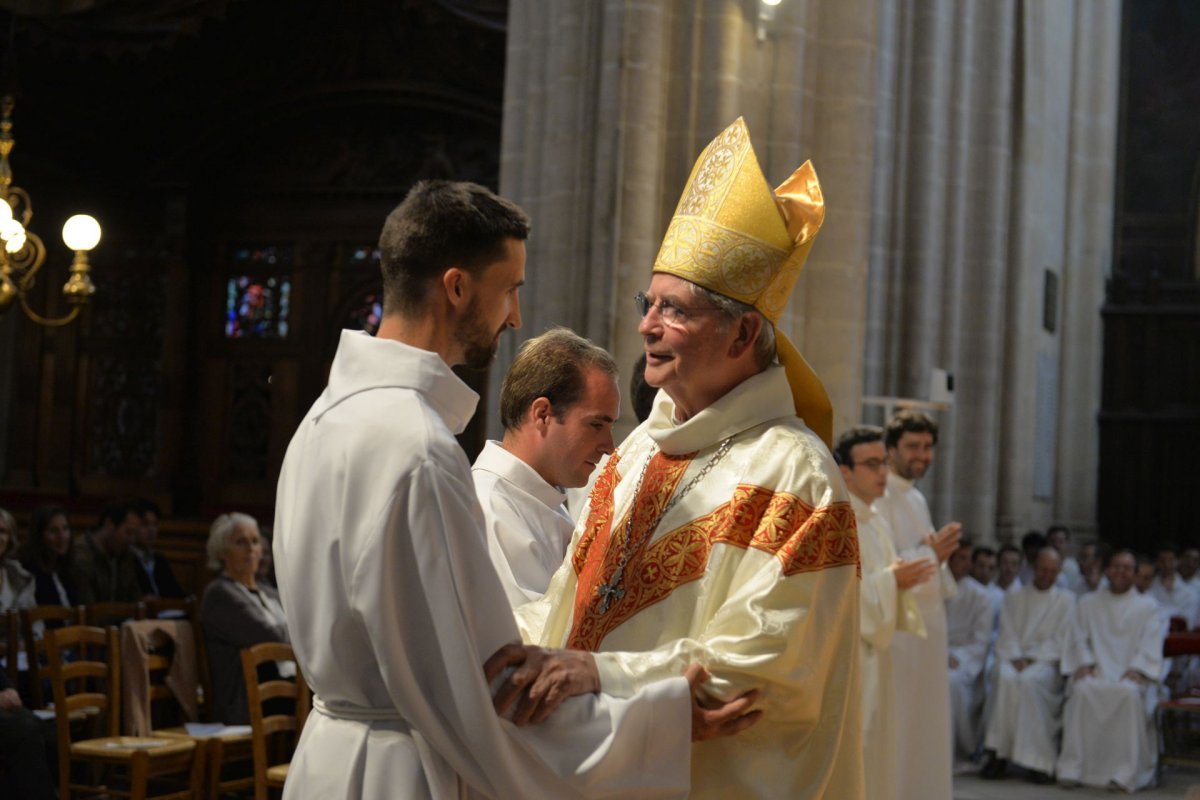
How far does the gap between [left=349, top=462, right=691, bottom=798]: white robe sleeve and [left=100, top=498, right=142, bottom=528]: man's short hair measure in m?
7.57

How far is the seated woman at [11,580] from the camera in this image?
8.03 meters

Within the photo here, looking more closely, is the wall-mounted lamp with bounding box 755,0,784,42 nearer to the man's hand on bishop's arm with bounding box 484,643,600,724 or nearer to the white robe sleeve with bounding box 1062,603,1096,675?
the white robe sleeve with bounding box 1062,603,1096,675

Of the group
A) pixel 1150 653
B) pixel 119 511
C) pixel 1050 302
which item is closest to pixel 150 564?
pixel 119 511

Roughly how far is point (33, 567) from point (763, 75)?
15.4ft

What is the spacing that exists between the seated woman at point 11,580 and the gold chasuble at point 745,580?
593 centimetres

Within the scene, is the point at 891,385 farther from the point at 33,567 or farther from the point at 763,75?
the point at 33,567

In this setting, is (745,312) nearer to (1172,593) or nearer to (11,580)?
(11,580)

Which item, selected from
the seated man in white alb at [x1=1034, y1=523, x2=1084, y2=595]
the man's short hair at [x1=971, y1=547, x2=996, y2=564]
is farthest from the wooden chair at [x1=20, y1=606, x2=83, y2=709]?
the seated man in white alb at [x1=1034, y1=523, x2=1084, y2=595]

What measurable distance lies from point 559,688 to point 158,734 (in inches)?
187

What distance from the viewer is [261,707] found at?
6.07 metres

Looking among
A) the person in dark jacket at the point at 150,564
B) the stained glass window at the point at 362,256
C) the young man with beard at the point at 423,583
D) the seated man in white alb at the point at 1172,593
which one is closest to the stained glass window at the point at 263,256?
the stained glass window at the point at 362,256

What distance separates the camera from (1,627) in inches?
324

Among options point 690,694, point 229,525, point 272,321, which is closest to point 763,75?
point 229,525

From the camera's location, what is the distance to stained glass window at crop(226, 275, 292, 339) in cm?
1357
